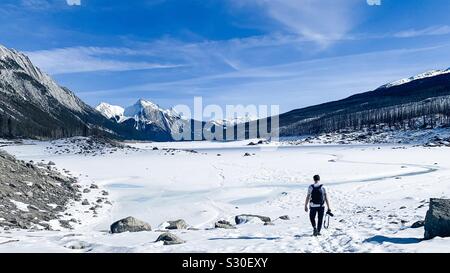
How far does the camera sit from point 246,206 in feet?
83.9

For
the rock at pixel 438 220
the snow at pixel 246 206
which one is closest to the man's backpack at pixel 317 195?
the snow at pixel 246 206

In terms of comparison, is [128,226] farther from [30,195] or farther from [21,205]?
[30,195]

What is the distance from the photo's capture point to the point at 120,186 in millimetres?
33031

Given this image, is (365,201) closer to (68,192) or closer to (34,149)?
(68,192)

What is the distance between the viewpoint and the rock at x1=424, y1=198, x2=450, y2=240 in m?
12.8

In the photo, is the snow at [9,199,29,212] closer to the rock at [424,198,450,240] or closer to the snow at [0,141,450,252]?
the snow at [0,141,450,252]

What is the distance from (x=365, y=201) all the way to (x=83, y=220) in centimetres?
1599

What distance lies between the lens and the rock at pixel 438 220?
1284cm

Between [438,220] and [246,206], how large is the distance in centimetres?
1386

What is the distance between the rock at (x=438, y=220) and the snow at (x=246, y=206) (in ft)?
1.74

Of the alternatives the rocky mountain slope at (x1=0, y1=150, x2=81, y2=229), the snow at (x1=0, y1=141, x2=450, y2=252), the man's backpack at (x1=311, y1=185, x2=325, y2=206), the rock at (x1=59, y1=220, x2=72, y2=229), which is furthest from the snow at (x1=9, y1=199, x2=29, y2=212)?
the man's backpack at (x1=311, y1=185, x2=325, y2=206)

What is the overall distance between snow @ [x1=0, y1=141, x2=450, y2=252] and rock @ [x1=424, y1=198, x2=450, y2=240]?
53 cm
